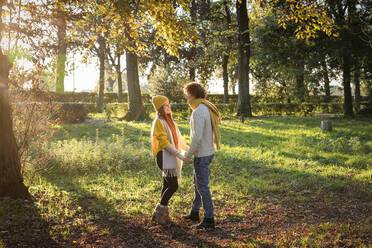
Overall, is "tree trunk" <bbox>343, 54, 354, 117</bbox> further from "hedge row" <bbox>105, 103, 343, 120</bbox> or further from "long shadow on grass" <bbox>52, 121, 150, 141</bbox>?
"long shadow on grass" <bbox>52, 121, 150, 141</bbox>

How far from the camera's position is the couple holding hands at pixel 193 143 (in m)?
4.07

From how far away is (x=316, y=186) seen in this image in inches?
250

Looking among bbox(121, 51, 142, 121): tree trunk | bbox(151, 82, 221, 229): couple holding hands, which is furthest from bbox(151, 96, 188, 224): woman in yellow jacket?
bbox(121, 51, 142, 121): tree trunk

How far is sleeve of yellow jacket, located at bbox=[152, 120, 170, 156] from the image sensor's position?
418 centimetres

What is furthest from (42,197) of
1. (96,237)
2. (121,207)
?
(96,237)

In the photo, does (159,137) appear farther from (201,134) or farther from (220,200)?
(220,200)

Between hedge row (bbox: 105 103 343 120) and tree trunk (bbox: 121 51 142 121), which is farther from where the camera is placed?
hedge row (bbox: 105 103 343 120)

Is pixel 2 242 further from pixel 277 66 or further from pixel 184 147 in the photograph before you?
pixel 277 66

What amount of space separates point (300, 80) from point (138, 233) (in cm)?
1771

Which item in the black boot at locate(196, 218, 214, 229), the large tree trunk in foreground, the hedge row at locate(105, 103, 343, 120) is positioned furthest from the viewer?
the hedge row at locate(105, 103, 343, 120)

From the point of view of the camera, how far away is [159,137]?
13.8 feet

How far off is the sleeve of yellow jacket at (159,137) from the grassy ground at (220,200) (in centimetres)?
123

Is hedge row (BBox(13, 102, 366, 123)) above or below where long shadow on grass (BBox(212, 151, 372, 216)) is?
above

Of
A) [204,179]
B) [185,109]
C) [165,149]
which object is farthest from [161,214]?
[185,109]
